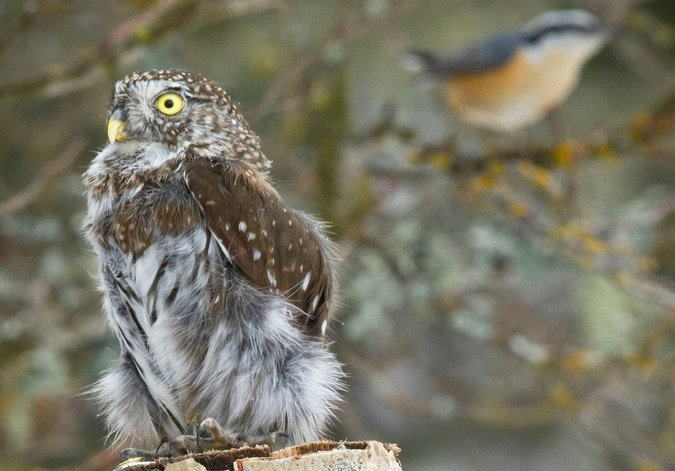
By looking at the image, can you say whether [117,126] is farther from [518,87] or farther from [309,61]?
[518,87]

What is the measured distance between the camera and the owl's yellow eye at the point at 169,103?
2.07 metres

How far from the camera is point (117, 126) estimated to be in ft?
6.79

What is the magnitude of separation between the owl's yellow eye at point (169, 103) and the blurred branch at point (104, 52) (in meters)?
1.29

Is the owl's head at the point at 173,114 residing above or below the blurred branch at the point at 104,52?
below

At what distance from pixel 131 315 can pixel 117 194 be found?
287mm

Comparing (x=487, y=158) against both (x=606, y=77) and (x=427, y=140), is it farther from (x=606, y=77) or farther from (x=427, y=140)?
(x=606, y=77)

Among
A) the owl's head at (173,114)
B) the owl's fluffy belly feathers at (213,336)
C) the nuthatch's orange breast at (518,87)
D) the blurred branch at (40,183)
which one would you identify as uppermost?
the nuthatch's orange breast at (518,87)

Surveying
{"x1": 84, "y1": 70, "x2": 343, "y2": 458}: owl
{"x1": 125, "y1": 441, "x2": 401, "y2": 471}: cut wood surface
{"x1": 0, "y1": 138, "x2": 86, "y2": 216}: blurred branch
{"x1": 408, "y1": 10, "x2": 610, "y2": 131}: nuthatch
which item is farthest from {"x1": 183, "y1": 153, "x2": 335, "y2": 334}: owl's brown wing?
{"x1": 408, "y1": 10, "x2": 610, "y2": 131}: nuthatch

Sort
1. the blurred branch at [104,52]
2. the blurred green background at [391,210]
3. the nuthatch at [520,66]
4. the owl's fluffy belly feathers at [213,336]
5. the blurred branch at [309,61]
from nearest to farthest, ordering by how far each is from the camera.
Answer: the owl's fluffy belly feathers at [213,336] → the blurred branch at [104,52] → the blurred green background at [391,210] → the blurred branch at [309,61] → the nuthatch at [520,66]

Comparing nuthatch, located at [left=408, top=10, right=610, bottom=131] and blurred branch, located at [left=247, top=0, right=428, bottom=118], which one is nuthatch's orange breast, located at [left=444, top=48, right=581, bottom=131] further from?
blurred branch, located at [left=247, top=0, right=428, bottom=118]

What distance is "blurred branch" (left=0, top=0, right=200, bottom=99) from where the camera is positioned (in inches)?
129

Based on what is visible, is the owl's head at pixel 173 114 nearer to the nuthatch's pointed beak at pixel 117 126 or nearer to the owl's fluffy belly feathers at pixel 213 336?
the nuthatch's pointed beak at pixel 117 126

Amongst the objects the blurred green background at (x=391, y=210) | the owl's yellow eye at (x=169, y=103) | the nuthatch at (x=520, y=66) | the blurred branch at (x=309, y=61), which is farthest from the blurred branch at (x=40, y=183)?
the nuthatch at (x=520, y=66)

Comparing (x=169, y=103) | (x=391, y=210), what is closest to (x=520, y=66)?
(x=391, y=210)
